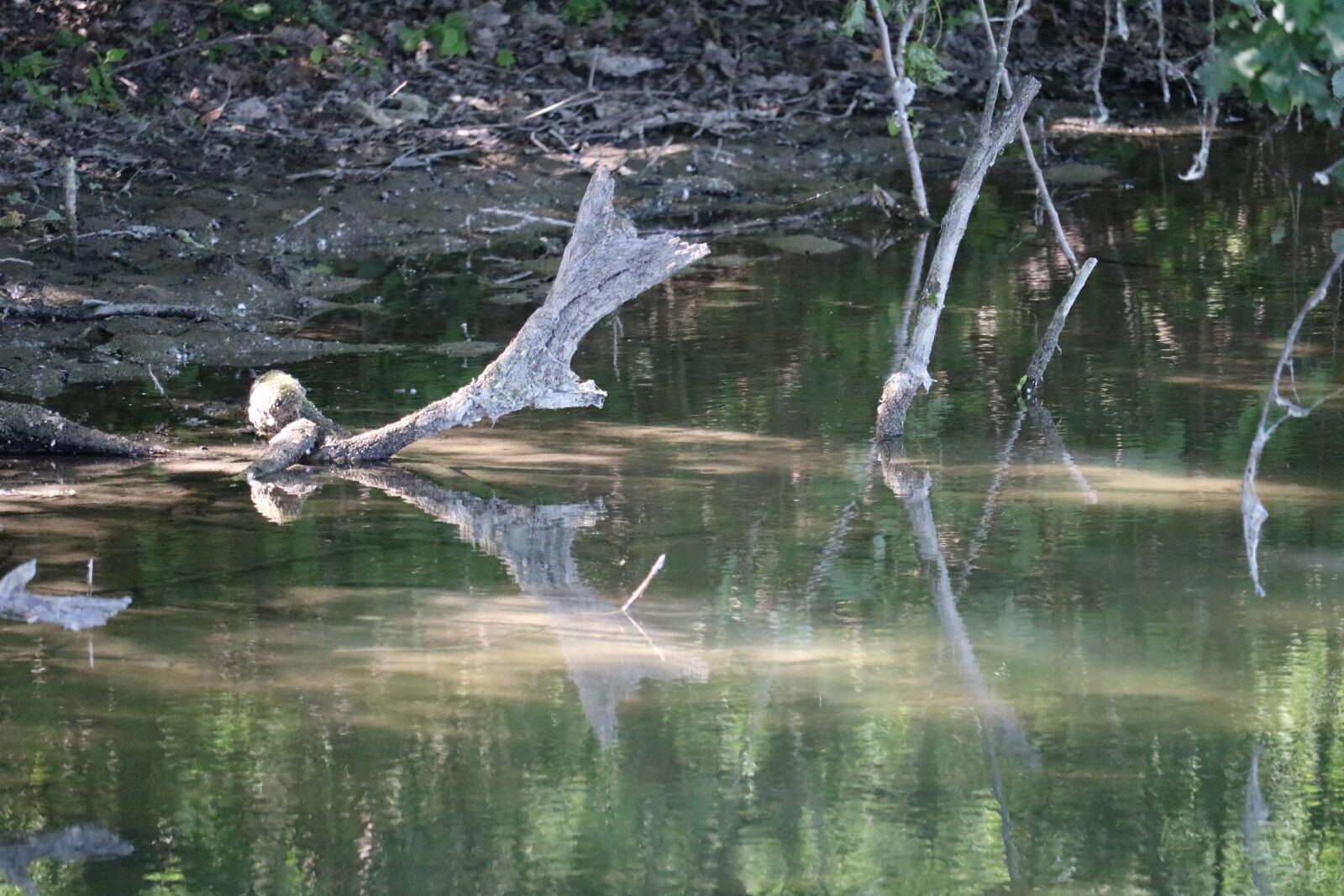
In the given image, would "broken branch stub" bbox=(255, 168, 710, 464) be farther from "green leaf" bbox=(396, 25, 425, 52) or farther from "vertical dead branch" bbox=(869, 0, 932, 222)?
"green leaf" bbox=(396, 25, 425, 52)

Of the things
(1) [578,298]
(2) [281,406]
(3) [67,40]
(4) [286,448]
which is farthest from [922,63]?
(3) [67,40]

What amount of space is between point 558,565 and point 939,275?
2.47 metres

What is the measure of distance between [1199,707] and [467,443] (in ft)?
13.4

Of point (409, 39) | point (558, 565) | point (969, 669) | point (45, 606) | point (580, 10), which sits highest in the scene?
point (580, 10)

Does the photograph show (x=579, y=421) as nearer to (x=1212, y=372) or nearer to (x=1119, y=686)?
(x=1212, y=372)

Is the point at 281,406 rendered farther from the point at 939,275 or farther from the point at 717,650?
the point at 717,650

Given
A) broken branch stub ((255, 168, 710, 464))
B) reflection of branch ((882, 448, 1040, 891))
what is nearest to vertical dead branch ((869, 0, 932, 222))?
broken branch stub ((255, 168, 710, 464))

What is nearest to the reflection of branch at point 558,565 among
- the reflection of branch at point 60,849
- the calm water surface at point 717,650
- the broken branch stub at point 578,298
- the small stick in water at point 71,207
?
the calm water surface at point 717,650

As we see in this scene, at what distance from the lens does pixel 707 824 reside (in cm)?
450

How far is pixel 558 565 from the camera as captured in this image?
6473 millimetres

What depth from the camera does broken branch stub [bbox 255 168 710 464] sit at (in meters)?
7.40

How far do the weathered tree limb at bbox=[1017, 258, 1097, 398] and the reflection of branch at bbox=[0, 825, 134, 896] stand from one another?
17.3 feet

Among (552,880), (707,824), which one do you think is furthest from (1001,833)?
(552,880)

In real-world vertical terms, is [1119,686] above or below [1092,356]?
below
